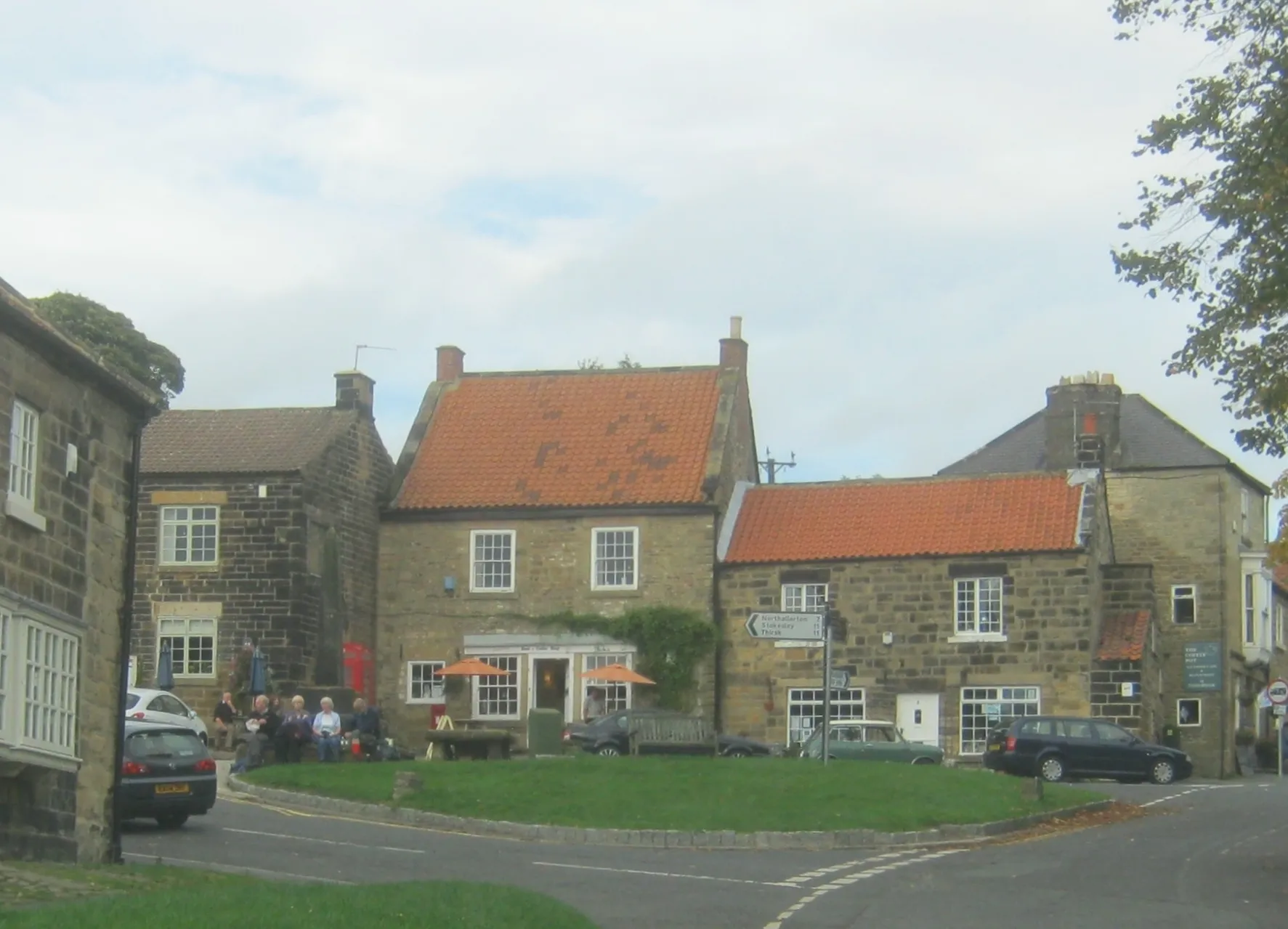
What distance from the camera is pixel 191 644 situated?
150ft

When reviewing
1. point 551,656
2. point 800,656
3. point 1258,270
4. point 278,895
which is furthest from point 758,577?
point 278,895

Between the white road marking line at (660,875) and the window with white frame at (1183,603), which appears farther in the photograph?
the window with white frame at (1183,603)

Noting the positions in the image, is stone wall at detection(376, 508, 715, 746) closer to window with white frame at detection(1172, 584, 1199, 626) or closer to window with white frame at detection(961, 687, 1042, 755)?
window with white frame at detection(961, 687, 1042, 755)

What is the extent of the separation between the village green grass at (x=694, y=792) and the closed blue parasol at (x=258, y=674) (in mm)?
10065

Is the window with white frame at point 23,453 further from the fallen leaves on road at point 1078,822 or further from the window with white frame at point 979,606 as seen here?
the window with white frame at point 979,606

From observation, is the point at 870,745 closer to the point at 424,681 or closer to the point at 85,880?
the point at 424,681

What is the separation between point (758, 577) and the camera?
155 feet

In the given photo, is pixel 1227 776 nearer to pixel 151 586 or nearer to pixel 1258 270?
pixel 151 586

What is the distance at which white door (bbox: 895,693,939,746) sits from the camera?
4566 cm

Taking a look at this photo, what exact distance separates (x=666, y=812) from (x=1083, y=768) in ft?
46.9

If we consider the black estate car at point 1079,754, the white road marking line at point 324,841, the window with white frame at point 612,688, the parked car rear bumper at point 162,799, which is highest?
the window with white frame at point 612,688

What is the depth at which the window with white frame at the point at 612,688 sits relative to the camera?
47125 mm

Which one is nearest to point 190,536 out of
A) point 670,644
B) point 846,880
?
point 670,644

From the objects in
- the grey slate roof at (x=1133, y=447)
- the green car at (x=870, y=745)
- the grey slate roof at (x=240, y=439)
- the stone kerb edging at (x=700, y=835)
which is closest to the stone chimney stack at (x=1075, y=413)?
the grey slate roof at (x=1133, y=447)
